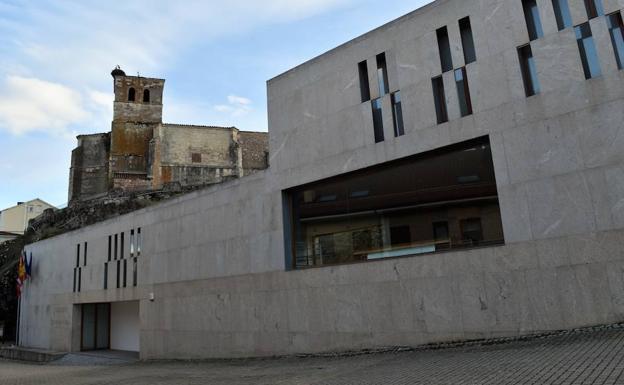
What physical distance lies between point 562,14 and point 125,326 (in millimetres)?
21762

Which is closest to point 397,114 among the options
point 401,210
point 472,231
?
point 401,210

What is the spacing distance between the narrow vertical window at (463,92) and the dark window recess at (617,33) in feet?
9.39

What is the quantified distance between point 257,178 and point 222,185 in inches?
70.5

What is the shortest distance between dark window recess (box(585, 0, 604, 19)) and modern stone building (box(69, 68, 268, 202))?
1550 inches

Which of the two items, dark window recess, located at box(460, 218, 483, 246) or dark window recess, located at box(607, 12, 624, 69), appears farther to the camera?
dark window recess, located at box(460, 218, 483, 246)

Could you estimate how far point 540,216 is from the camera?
907 cm

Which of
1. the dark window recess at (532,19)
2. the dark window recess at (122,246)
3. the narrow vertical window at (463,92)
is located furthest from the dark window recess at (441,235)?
the dark window recess at (122,246)

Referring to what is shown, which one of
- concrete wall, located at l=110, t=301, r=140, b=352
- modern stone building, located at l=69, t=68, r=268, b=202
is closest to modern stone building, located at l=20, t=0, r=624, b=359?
concrete wall, located at l=110, t=301, r=140, b=352

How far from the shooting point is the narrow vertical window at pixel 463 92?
412 inches

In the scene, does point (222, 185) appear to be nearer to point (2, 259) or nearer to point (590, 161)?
point (590, 161)

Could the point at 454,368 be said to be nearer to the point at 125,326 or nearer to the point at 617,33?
the point at 617,33

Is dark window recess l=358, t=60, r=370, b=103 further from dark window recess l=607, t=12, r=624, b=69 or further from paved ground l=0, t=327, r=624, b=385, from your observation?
paved ground l=0, t=327, r=624, b=385

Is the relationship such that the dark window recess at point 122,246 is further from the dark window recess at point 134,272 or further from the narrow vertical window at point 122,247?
the dark window recess at point 134,272

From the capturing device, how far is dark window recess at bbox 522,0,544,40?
9680mm
